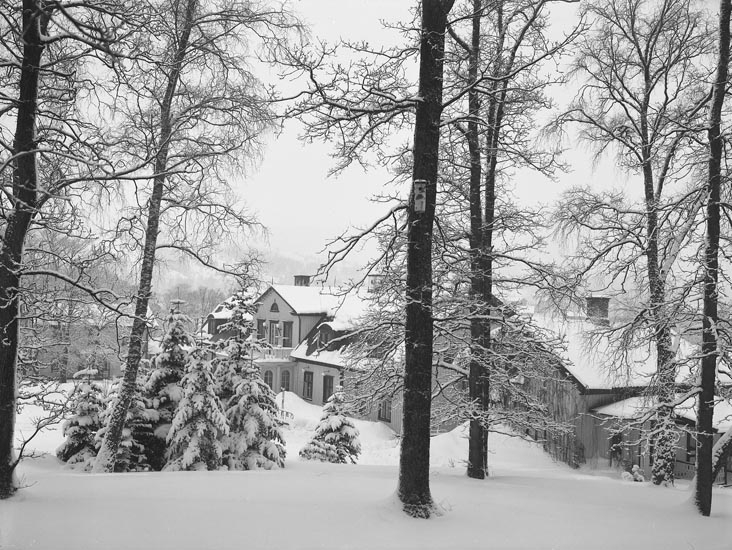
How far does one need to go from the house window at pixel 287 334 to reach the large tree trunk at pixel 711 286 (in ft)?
97.5

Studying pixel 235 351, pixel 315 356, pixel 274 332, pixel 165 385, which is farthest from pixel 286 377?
pixel 165 385

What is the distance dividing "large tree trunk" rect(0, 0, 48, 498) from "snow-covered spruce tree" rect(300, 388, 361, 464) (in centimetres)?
1056

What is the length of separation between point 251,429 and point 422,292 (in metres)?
8.29

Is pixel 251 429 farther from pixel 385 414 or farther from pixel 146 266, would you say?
pixel 385 414

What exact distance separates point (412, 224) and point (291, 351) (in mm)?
29521

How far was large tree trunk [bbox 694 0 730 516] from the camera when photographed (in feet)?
27.3

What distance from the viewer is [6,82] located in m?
6.91

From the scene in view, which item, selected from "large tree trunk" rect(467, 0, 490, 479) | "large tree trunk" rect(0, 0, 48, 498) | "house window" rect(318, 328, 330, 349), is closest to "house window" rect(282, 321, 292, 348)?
"house window" rect(318, 328, 330, 349)

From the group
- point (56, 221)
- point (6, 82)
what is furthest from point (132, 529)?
point (6, 82)

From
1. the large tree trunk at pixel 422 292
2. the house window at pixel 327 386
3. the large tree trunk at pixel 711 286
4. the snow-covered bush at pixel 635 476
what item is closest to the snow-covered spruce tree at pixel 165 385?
the large tree trunk at pixel 422 292

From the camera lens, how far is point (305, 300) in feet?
121

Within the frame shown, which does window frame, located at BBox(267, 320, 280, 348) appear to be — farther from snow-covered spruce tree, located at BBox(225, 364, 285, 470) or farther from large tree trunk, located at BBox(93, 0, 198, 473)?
large tree trunk, located at BBox(93, 0, 198, 473)

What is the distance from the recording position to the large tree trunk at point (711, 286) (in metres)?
8.33

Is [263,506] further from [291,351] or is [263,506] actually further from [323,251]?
[291,351]
